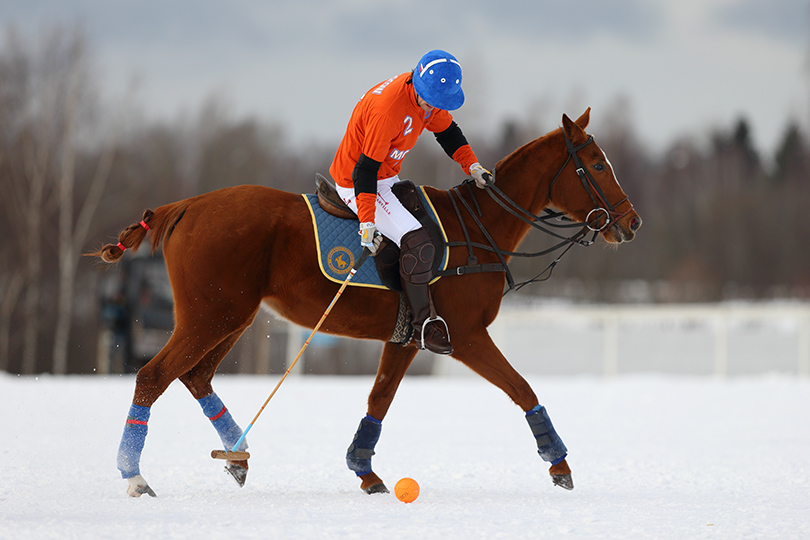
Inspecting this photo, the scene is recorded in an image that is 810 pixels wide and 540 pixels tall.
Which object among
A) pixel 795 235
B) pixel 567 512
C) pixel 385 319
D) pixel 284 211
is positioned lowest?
pixel 795 235

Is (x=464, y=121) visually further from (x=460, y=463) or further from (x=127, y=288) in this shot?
(x=460, y=463)

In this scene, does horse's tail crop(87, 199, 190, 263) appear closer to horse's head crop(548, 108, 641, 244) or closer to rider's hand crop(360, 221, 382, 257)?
rider's hand crop(360, 221, 382, 257)

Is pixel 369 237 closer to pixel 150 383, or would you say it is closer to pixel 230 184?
pixel 150 383

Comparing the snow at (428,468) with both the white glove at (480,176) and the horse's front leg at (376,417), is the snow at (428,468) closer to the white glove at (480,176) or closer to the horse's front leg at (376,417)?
the horse's front leg at (376,417)

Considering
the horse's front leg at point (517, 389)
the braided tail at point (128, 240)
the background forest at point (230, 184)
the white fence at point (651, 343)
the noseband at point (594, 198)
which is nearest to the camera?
the horse's front leg at point (517, 389)

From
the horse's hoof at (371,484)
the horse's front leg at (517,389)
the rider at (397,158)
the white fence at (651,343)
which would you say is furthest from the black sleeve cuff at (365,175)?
the white fence at (651,343)

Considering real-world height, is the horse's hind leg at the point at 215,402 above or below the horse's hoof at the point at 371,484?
above

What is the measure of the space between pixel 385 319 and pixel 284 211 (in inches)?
34.6

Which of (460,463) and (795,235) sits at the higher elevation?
(460,463)

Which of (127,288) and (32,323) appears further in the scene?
(32,323)

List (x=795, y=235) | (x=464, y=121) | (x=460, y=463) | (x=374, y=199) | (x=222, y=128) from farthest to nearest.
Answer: (x=795, y=235) < (x=222, y=128) < (x=464, y=121) < (x=460, y=463) < (x=374, y=199)

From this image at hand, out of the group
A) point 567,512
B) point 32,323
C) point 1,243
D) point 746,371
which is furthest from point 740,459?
point 1,243

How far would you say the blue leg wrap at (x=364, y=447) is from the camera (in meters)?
4.99

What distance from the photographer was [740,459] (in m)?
6.38
